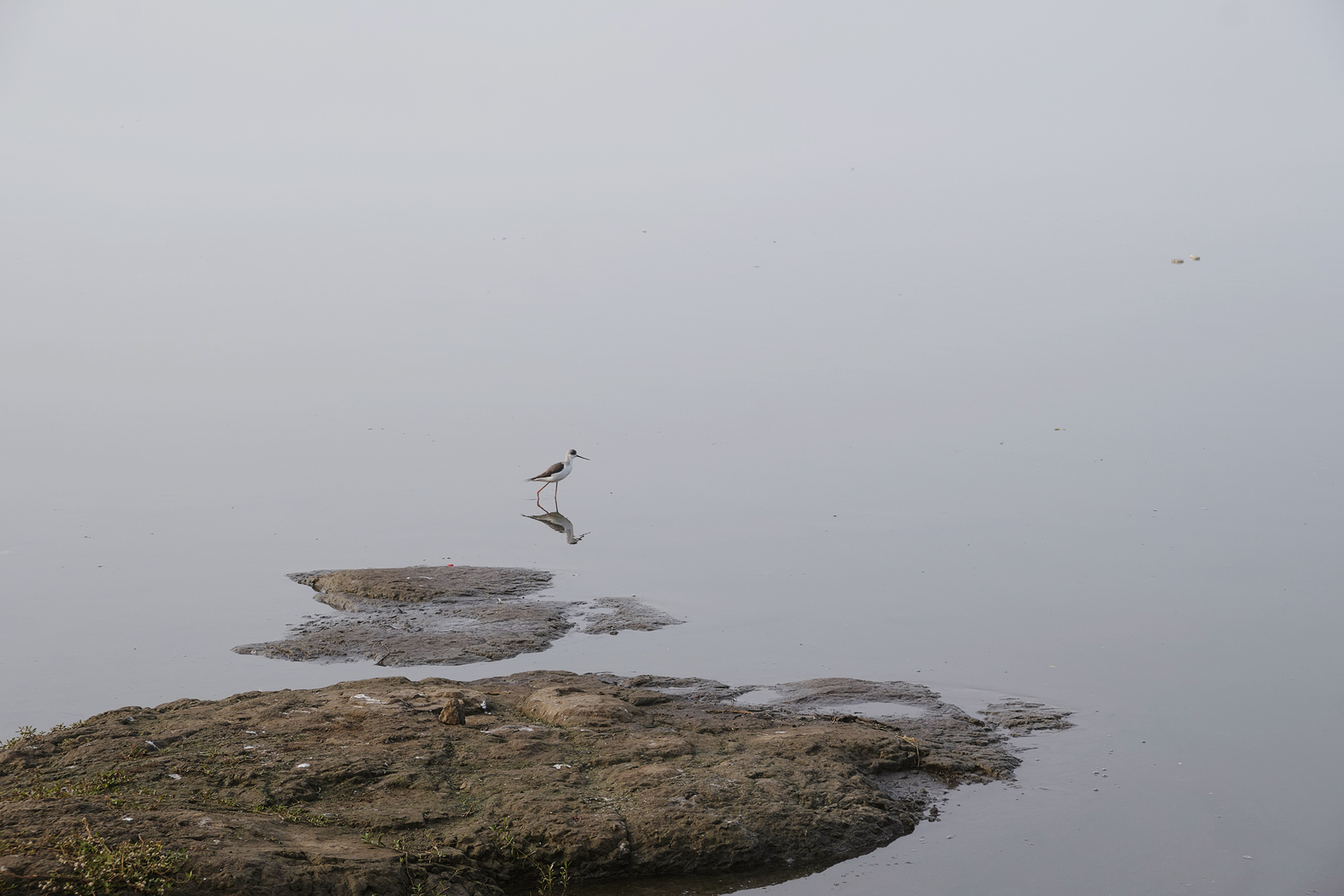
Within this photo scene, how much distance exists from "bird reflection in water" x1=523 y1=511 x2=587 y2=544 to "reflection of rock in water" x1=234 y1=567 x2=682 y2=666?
4.59 ft

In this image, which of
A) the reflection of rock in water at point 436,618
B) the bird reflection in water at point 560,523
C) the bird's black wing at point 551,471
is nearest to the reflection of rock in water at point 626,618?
the reflection of rock in water at point 436,618

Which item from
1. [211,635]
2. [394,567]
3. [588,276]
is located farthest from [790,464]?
[588,276]

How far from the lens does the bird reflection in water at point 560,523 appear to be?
13617mm

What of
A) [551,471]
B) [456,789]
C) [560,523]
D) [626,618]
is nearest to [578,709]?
[456,789]

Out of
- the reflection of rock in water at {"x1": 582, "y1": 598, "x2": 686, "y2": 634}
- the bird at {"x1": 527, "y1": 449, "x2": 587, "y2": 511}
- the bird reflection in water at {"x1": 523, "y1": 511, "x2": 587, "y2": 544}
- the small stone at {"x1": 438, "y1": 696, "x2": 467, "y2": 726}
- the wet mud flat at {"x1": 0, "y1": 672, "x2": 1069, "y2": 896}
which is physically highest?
the bird at {"x1": 527, "y1": 449, "x2": 587, "y2": 511}

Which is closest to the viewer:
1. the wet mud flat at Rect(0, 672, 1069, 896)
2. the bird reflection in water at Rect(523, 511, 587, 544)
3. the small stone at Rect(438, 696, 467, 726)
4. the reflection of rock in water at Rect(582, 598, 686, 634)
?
the wet mud flat at Rect(0, 672, 1069, 896)

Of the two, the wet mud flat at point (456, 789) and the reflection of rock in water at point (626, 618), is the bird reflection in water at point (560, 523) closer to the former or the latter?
the reflection of rock in water at point (626, 618)

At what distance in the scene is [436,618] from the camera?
10656mm

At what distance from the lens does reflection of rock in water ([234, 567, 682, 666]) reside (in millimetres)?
9883

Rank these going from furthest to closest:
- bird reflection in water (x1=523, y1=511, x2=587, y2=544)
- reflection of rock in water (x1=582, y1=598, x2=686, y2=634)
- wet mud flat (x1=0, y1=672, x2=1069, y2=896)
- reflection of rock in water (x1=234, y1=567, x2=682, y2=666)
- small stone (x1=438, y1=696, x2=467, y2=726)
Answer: bird reflection in water (x1=523, y1=511, x2=587, y2=544) → reflection of rock in water (x1=582, y1=598, x2=686, y2=634) → reflection of rock in water (x1=234, y1=567, x2=682, y2=666) → small stone (x1=438, y1=696, x2=467, y2=726) → wet mud flat (x1=0, y1=672, x2=1069, y2=896)

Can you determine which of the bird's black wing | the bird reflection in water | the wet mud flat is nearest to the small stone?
the wet mud flat

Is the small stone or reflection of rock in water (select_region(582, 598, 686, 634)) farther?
reflection of rock in water (select_region(582, 598, 686, 634))

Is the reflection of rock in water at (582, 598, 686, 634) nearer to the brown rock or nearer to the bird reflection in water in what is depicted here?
the bird reflection in water

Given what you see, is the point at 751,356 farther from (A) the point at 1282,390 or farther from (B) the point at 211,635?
(B) the point at 211,635
